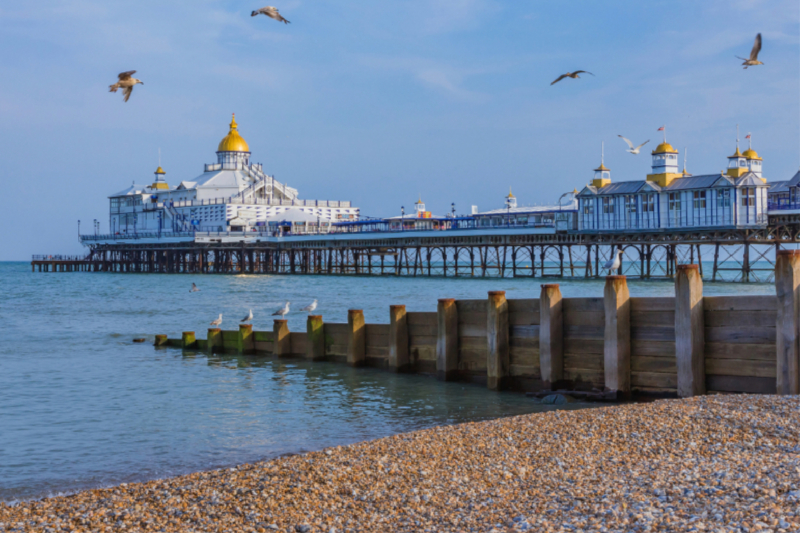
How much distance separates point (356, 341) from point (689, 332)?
6879 millimetres

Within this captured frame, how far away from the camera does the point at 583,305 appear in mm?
11977

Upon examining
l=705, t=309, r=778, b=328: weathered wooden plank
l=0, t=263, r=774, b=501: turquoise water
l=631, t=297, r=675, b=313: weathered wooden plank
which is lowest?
l=0, t=263, r=774, b=501: turquoise water

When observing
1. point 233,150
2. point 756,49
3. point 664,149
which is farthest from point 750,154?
point 233,150

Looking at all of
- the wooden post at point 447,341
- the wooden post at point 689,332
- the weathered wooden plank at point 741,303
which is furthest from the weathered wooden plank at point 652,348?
the wooden post at point 447,341

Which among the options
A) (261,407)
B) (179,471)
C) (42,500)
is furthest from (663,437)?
(261,407)

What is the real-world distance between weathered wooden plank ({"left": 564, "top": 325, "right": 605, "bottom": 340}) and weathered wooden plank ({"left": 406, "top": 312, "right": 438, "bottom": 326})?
2936 millimetres

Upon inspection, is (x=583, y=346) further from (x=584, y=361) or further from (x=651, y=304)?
(x=651, y=304)

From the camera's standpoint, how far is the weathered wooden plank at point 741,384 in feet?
33.7

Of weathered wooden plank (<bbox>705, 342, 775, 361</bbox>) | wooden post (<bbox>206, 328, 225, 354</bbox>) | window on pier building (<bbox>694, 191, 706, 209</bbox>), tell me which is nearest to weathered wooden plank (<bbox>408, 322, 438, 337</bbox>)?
weathered wooden plank (<bbox>705, 342, 775, 361</bbox>)

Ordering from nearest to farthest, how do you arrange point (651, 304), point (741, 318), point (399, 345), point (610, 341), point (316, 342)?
point (741, 318)
point (651, 304)
point (610, 341)
point (399, 345)
point (316, 342)

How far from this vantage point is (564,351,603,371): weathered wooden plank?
11.9 meters

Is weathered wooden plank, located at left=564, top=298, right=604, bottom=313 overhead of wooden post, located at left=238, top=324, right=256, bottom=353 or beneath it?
overhead

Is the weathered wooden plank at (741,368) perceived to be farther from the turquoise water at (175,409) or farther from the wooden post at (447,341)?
the wooden post at (447,341)

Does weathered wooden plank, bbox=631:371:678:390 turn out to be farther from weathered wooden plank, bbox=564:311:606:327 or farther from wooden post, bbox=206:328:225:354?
wooden post, bbox=206:328:225:354
